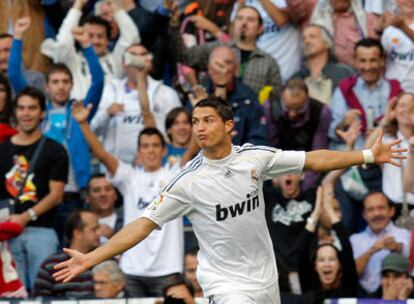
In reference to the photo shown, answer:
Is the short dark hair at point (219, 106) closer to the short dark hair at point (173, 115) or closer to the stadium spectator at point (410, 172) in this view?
the stadium spectator at point (410, 172)

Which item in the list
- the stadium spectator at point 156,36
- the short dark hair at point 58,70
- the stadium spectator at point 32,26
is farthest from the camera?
the stadium spectator at point 32,26

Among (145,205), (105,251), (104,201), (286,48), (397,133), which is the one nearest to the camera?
(105,251)

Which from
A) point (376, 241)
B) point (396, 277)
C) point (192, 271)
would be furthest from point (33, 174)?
point (396, 277)

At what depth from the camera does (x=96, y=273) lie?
43.9ft

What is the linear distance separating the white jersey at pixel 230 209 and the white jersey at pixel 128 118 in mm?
4787

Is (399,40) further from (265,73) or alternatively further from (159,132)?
(159,132)

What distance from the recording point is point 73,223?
1404 centimetres

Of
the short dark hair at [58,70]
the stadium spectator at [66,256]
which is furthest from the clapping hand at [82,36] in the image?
the stadium spectator at [66,256]

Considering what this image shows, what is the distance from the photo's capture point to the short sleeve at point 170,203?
34.7ft

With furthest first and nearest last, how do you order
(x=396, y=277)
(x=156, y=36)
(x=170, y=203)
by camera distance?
(x=156, y=36) < (x=396, y=277) < (x=170, y=203)

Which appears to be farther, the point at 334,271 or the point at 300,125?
the point at 300,125

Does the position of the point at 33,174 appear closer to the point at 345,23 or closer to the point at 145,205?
the point at 145,205

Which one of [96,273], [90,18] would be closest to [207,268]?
[96,273]

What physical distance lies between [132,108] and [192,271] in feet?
8.69
